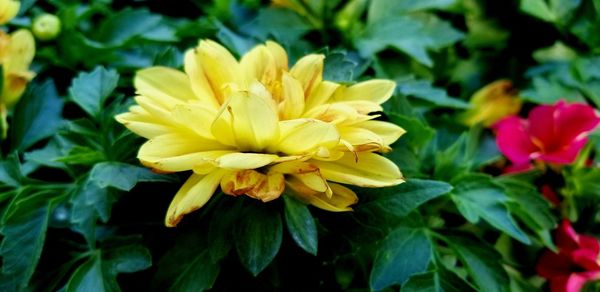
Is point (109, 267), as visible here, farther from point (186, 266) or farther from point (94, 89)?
point (94, 89)

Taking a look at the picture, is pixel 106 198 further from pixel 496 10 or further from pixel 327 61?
pixel 496 10

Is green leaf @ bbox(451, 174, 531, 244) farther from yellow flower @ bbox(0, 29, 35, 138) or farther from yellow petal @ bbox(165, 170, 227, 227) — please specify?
yellow flower @ bbox(0, 29, 35, 138)

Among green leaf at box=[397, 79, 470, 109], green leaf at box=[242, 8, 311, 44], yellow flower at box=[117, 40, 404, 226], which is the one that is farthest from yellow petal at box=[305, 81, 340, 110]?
green leaf at box=[242, 8, 311, 44]

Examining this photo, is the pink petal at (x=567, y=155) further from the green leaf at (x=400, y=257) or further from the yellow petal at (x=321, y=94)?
the yellow petal at (x=321, y=94)

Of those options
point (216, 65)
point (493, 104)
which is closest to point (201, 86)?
point (216, 65)

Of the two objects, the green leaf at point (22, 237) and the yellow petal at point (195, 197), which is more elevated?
the yellow petal at point (195, 197)

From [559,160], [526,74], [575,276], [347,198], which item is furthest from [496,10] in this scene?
[347,198]

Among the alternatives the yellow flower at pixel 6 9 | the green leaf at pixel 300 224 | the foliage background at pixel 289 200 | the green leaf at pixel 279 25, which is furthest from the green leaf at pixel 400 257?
the yellow flower at pixel 6 9
